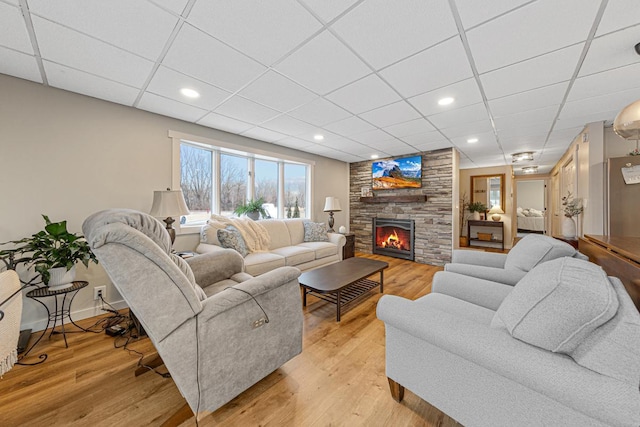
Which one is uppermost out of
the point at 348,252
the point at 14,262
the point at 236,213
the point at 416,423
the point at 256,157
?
the point at 256,157

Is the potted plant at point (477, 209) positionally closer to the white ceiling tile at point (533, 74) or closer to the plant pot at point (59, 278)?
the white ceiling tile at point (533, 74)

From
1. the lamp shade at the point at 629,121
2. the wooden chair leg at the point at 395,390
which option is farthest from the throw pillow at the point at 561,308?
the lamp shade at the point at 629,121

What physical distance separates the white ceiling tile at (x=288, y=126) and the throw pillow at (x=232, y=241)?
5.03 ft

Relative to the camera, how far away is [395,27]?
1.46m

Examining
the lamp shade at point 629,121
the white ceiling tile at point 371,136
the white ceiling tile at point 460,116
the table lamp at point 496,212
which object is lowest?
the table lamp at point 496,212

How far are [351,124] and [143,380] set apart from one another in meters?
3.26

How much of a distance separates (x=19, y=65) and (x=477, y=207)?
8255 millimetres

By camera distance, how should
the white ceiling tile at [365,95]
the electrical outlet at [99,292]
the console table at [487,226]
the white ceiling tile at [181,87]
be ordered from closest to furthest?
the white ceiling tile at [181,87] < the white ceiling tile at [365,95] < the electrical outlet at [99,292] < the console table at [487,226]

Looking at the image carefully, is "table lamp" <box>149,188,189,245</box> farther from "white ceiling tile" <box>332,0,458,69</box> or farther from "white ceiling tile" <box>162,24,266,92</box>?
"white ceiling tile" <box>332,0,458,69</box>

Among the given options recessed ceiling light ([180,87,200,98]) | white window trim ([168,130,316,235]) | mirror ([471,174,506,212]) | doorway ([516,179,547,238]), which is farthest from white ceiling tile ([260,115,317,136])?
doorway ([516,179,547,238])

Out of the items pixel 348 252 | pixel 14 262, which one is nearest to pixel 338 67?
pixel 14 262

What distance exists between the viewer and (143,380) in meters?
1.54

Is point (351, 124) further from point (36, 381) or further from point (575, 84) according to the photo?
point (36, 381)

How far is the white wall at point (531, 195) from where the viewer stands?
9.05 metres
